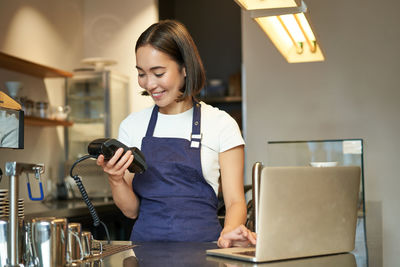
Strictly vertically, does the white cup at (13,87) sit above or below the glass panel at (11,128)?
above

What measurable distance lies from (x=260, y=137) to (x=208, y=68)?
1.82m

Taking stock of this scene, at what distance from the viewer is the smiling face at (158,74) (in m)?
1.78

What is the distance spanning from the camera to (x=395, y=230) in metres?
4.25

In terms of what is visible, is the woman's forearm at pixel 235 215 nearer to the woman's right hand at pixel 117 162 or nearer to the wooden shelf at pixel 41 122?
the woman's right hand at pixel 117 162

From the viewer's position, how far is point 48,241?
1.23 meters

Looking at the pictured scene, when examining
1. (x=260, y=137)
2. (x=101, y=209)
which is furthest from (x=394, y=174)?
(x=101, y=209)

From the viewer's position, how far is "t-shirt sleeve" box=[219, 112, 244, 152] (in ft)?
5.94

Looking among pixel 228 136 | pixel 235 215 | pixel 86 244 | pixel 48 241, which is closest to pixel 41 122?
pixel 228 136

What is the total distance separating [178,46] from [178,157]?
0.37 m

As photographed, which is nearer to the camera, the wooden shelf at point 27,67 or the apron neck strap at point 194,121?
the apron neck strap at point 194,121

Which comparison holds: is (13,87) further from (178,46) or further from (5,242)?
(5,242)

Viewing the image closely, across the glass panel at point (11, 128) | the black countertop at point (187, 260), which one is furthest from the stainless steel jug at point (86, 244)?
the glass panel at point (11, 128)

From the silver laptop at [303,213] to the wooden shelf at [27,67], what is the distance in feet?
8.81

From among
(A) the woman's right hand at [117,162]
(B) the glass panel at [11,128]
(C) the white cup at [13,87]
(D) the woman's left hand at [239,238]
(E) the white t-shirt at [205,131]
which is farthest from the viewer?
(C) the white cup at [13,87]
